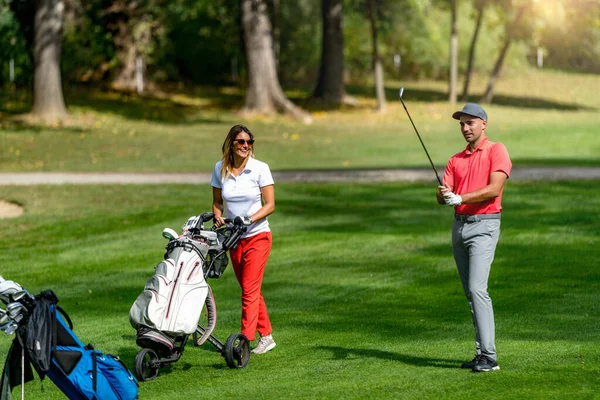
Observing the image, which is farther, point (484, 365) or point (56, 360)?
point (484, 365)

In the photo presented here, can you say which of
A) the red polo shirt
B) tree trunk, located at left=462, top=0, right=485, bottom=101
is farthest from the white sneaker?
tree trunk, located at left=462, top=0, right=485, bottom=101

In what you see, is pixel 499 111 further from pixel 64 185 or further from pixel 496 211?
pixel 496 211

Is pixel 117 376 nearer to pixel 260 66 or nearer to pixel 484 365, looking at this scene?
pixel 484 365

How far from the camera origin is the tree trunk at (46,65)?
3703 centimetres

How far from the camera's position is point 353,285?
1369cm

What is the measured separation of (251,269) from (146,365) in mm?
1228

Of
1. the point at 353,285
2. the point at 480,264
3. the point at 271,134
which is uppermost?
the point at 480,264

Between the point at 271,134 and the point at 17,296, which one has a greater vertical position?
the point at 17,296

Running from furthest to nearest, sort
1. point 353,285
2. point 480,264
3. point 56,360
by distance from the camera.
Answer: point 353,285 → point 480,264 → point 56,360

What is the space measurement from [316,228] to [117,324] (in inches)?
296

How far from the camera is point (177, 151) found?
3166cm

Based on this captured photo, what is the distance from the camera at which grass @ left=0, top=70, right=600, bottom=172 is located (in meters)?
29.4

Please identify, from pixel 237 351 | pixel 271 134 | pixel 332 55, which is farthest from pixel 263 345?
pixel 332 55

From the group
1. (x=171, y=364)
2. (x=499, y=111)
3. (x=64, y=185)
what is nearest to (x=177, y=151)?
(x=64, y=185)
